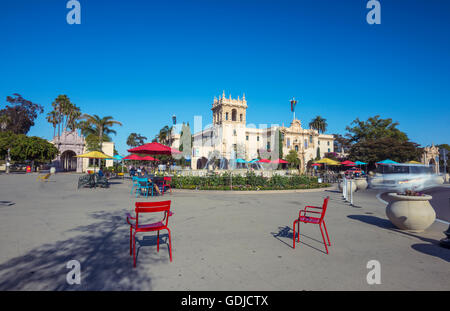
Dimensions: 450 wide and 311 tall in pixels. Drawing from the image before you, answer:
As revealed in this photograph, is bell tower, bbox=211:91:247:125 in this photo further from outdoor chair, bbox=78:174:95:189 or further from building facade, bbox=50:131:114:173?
outdoor chair, bbox=78:174:95:189

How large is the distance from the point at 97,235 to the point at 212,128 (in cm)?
6451

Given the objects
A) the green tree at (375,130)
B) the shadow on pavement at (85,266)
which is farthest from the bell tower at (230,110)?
the shadow on pavement at (85,266)

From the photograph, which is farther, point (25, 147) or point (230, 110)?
point (230, 110)

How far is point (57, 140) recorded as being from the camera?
4366 centimetres

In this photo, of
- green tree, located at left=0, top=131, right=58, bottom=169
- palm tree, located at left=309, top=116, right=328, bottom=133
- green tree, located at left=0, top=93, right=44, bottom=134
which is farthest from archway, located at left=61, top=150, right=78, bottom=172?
palm tree, located at left=309, top=116, right=328, bottom=133

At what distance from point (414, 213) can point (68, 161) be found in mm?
58397

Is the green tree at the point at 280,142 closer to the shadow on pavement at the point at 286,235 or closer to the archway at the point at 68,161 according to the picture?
the archway at the point at 68,161

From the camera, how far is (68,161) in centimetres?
5047

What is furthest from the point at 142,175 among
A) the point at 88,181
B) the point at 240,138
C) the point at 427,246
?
the point at 240,138

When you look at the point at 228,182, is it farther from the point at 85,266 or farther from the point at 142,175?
the point at 85,266

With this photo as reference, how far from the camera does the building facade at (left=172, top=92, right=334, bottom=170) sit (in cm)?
6119

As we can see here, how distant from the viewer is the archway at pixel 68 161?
46.5 meters
